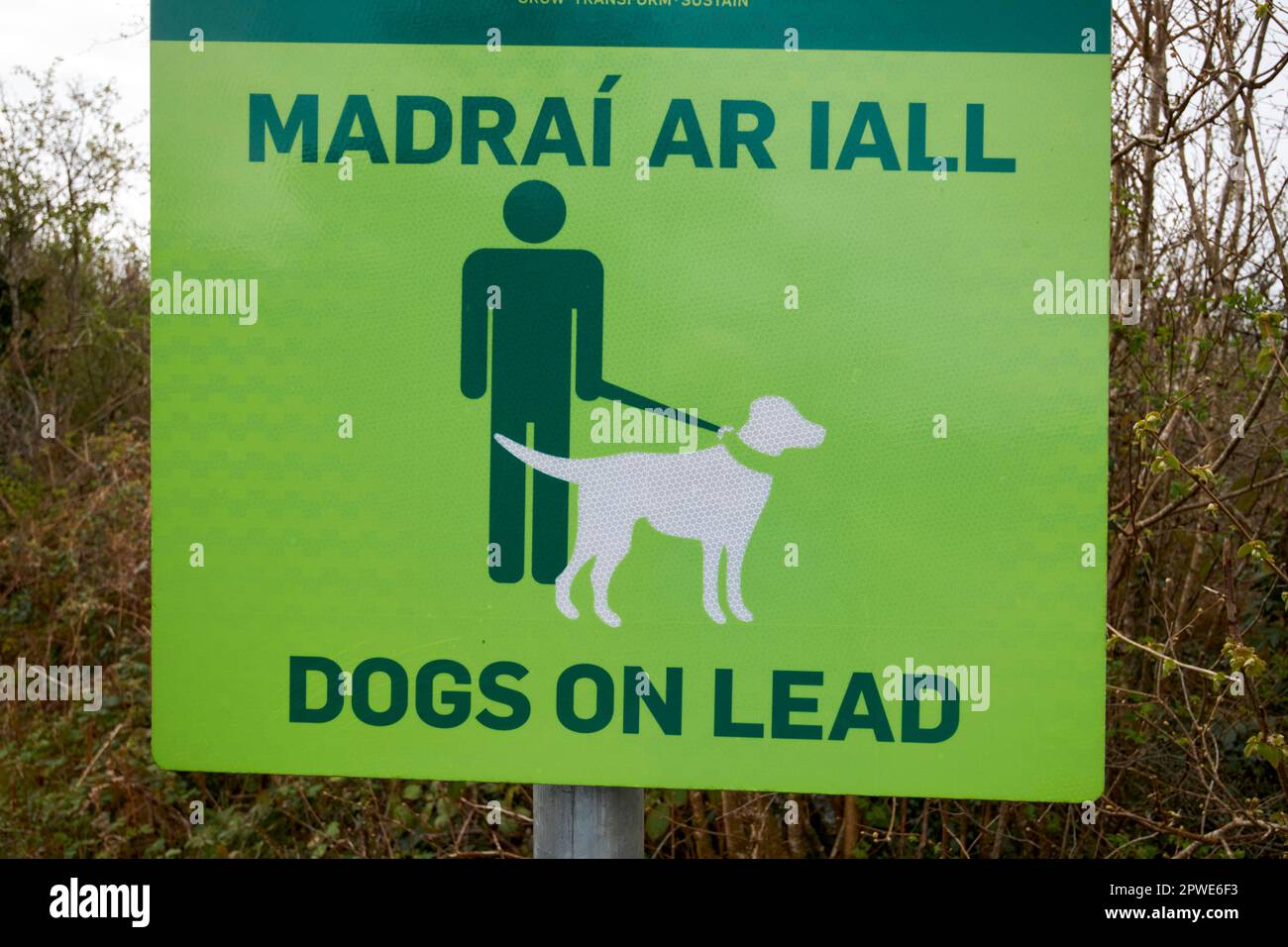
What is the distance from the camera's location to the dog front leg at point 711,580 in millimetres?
1944

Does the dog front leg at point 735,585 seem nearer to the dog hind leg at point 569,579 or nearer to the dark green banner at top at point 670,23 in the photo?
the dog hind leg at point 569,579

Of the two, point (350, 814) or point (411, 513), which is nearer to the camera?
point (411, 513)

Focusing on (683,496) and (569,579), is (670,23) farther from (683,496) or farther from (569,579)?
(569,579)

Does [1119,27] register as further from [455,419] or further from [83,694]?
[83,694]

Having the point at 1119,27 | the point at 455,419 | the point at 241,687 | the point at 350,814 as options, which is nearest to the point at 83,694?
the point at 350,814

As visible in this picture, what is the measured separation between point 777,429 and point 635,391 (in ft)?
0.83

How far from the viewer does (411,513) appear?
1.98m

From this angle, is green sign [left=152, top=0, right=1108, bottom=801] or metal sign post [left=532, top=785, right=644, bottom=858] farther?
metal sign post [left=532, top=785, right=644, bottom=858]

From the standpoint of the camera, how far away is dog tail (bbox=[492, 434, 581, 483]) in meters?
1.96

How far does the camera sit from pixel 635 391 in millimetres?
1948

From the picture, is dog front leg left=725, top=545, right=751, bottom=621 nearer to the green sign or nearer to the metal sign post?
the green sign

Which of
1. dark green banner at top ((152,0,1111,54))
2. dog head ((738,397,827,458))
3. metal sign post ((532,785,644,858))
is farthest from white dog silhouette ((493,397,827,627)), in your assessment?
dark green banner at top ((152,0,1111,54))

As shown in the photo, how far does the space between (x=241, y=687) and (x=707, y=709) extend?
84 cm
